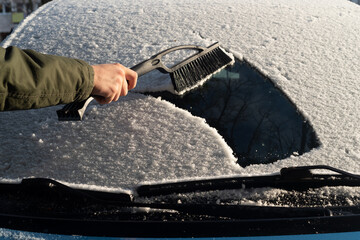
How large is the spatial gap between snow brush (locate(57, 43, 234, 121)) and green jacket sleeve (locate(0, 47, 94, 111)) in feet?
1.15

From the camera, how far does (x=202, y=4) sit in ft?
6.80

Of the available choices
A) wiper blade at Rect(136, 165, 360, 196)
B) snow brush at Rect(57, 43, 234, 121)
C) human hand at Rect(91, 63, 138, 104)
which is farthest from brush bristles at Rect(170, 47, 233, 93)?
wiper blade at Rect(136, 165, 360, 196)

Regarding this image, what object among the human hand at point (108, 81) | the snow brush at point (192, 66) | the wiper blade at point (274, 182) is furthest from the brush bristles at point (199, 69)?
the wiper blade at point (274, 182)

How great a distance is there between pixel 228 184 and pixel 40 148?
0.67 meters

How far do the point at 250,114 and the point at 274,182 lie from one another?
32cm

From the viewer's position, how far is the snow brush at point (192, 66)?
5.22 feet

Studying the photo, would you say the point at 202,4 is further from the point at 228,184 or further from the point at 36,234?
the point at 36,234

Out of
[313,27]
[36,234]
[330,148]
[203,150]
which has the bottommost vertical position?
[36,234]

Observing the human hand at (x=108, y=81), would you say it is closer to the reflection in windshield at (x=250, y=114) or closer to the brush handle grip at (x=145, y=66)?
the brush handle grip at (x=145, y=66)

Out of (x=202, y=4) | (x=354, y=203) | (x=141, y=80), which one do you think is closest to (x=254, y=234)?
(x=354, y=203)

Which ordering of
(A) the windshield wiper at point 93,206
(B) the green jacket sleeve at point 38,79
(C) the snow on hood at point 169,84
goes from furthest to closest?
(C) the snow on hood at point 169,84 < (A) the windshield wiper at point 93,206 < (B) the green jacket sleeve at point 38,79

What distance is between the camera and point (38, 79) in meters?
1.12

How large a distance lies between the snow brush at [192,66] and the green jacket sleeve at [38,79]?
1.15ft

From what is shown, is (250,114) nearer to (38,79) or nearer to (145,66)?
(145,66)
